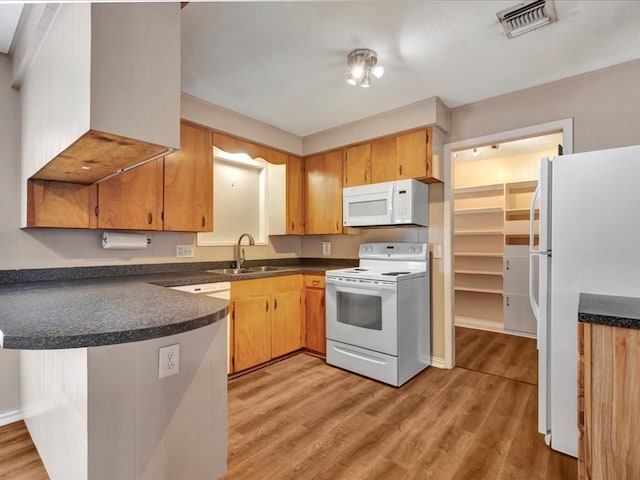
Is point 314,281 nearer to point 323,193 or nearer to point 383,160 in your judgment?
point 323,193

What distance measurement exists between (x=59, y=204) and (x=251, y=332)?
170cm

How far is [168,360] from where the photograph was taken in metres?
1.15

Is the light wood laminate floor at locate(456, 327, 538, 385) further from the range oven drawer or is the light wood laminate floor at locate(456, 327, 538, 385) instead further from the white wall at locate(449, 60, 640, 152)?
the white wall at locate(449, 60, 640, 152)

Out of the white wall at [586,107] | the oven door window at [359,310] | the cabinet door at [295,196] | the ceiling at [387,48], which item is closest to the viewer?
the ceiling at [387,48]

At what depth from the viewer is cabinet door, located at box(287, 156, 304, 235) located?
12.0ft

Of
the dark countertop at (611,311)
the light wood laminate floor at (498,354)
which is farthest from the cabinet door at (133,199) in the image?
the light wood laminate floor at (498,354)

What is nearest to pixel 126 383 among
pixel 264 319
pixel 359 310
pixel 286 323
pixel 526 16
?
pixel 264 319

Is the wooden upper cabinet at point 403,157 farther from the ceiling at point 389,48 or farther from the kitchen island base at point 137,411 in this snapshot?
the kitchen island base at point 137,411

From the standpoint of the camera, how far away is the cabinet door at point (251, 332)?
2.72 m

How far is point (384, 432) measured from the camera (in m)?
1.96

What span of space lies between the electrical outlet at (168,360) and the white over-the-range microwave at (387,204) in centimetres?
218

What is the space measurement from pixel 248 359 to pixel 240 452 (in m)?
1.06

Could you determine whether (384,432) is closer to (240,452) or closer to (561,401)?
(240,452)

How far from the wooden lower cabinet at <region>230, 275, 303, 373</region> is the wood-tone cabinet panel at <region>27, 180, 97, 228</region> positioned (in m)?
1.18
